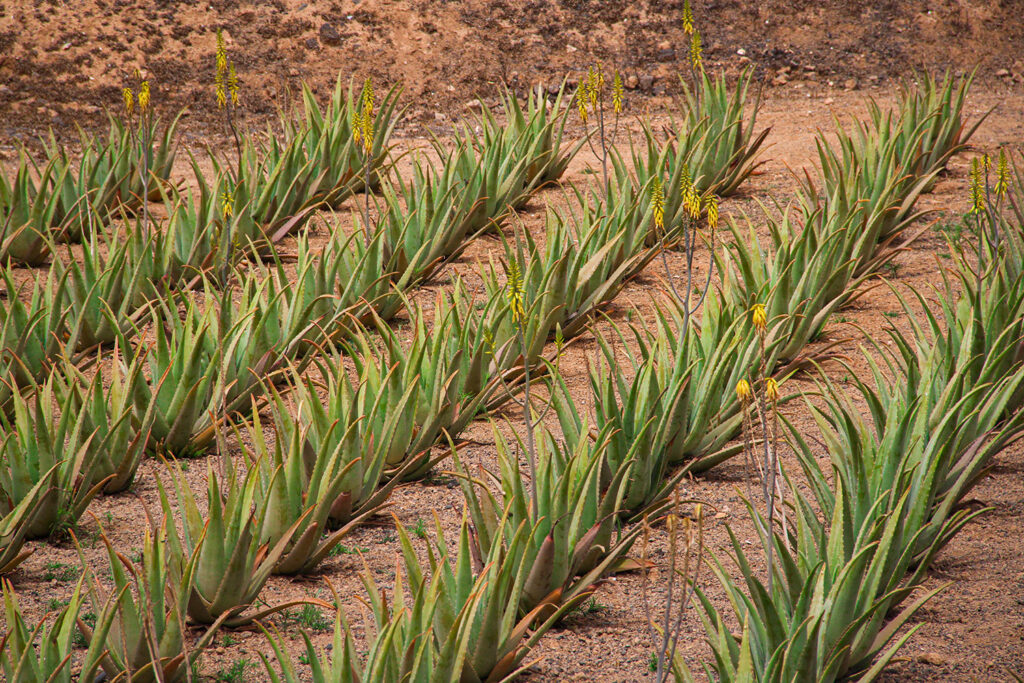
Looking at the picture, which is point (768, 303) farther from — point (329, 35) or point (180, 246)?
point (329, 35)

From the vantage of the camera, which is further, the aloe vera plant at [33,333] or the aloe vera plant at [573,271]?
the aloe vera plant at [573,271]

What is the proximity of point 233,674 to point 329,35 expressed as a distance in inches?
289

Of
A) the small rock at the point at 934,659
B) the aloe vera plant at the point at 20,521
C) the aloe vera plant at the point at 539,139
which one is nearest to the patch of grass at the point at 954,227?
the aloe vera plant at the point at 539,139

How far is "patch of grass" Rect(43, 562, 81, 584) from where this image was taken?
109 inches

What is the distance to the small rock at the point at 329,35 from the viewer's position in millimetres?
8719

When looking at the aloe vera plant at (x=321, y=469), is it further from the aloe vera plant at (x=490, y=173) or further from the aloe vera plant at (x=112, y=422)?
the aloe vera plant at (x=490, y=173)

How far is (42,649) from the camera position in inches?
82.1

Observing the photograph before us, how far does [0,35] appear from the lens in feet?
26.5

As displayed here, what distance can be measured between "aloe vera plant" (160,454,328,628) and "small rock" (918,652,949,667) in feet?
5.07

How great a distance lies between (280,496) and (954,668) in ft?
5.97

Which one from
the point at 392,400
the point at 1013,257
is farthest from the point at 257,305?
the point at 1013,257

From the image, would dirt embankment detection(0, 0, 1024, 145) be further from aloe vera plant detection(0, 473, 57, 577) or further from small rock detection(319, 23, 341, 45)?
aloe vera plant detection(0, 473, 57, 577)

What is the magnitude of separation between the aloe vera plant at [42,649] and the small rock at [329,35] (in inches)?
288

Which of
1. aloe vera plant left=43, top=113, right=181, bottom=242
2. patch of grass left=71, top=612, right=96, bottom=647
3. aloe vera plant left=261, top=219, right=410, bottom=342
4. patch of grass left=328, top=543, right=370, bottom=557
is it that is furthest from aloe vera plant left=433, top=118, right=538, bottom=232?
patch of grass left=71, top=612, right=96, bottom=647
